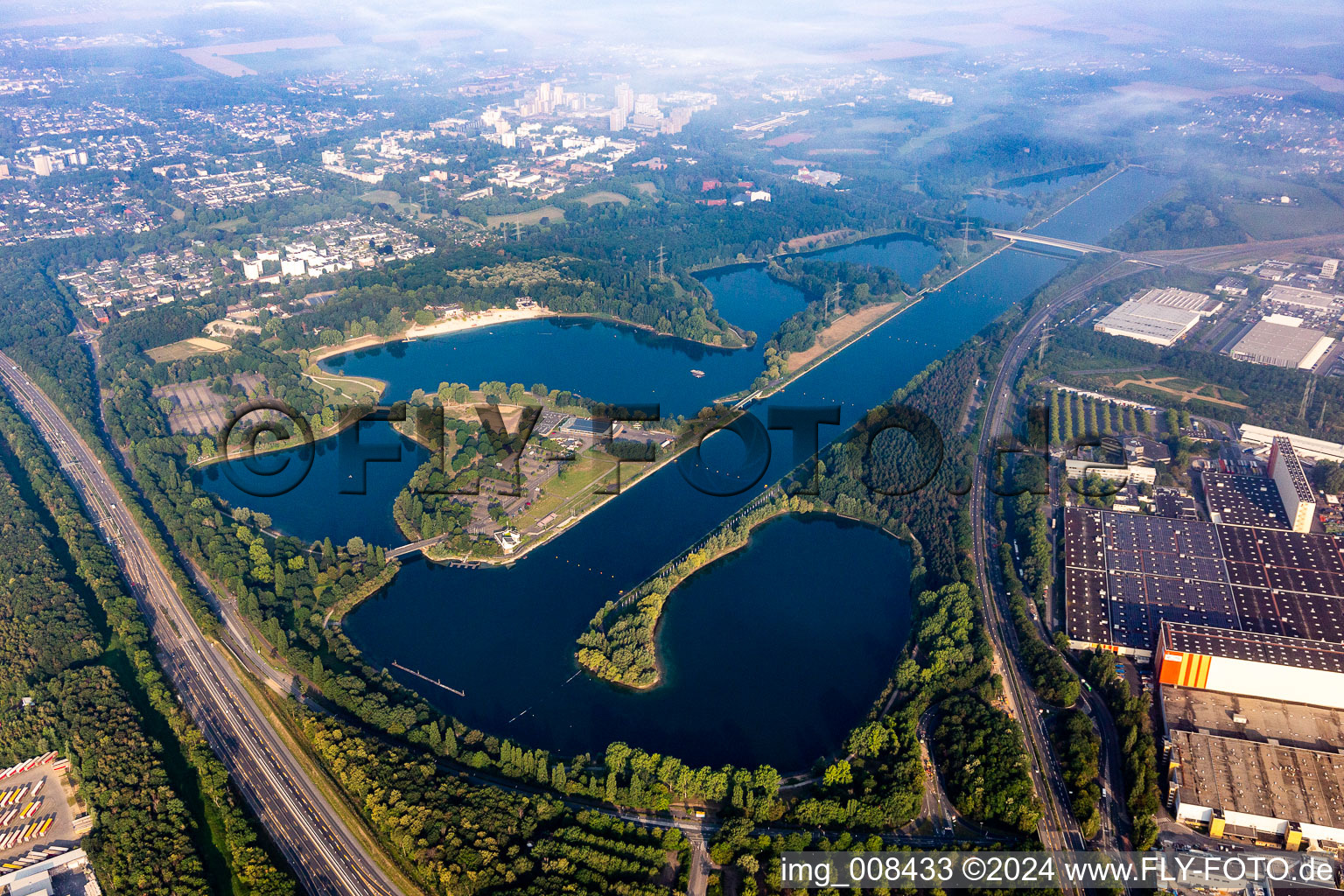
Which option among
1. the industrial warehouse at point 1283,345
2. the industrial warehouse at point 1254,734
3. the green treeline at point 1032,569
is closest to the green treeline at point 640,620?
the green treeline at point 1032,569

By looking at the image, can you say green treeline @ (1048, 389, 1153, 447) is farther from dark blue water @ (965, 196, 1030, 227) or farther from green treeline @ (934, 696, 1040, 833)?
dark blue water @ (965, 196, 1030, 227)

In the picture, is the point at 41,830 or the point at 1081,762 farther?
the point at 1081,762

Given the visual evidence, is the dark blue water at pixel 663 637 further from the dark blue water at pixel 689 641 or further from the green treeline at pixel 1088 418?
the green treeline at pixel 1088 418

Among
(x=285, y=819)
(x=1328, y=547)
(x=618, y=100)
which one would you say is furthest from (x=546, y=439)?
(x=618, y=100)

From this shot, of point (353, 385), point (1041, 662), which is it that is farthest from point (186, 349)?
point (1041, 662)

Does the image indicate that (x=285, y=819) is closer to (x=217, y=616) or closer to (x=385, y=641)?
(x=385, y=641)

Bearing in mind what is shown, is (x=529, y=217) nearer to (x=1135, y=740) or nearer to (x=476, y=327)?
(x=476, y=327)
